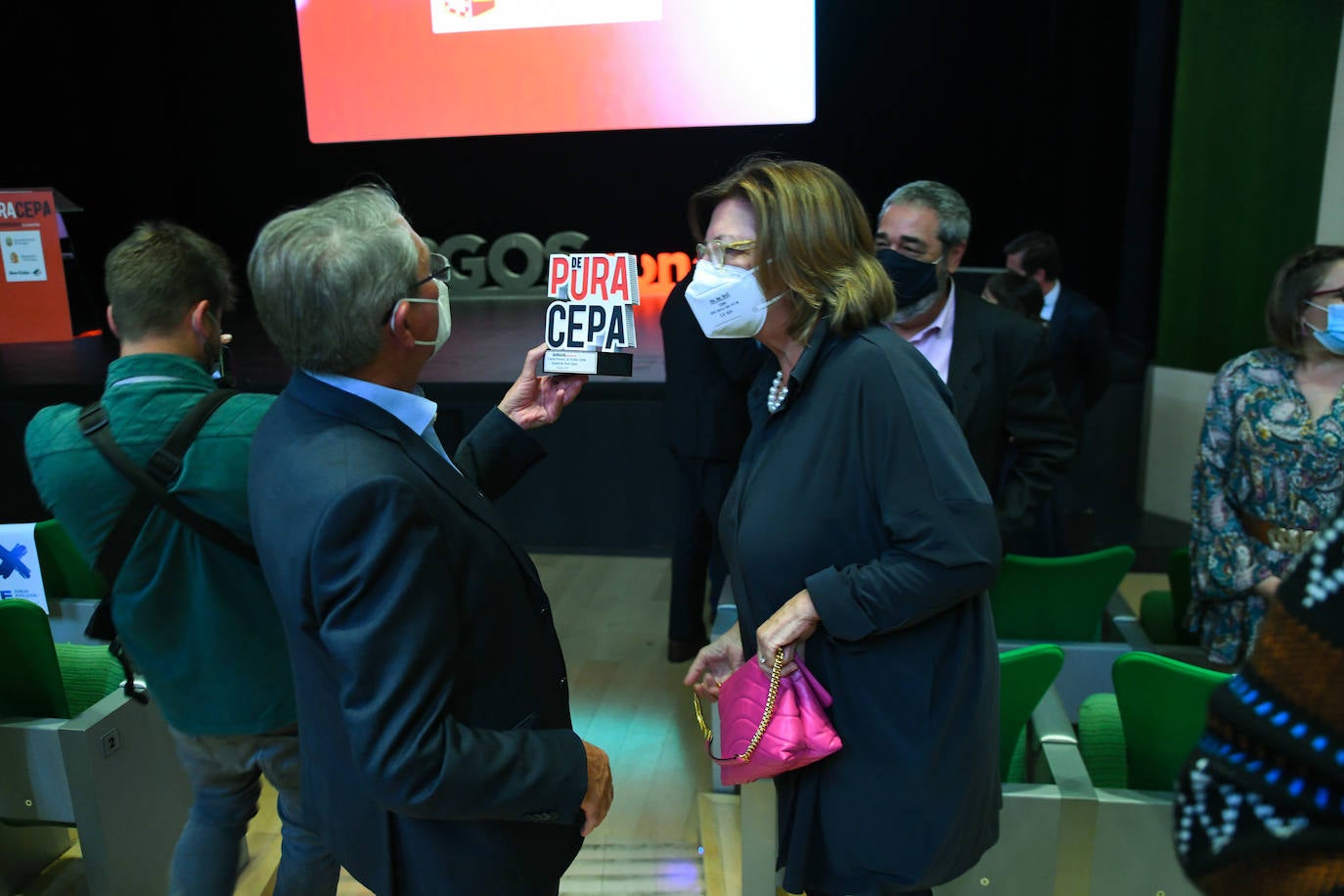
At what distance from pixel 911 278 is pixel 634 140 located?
6193 millimetres

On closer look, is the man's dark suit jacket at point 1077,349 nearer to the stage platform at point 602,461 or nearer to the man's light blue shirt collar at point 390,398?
the stage platform at point 602,461

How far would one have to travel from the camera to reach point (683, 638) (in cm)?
343

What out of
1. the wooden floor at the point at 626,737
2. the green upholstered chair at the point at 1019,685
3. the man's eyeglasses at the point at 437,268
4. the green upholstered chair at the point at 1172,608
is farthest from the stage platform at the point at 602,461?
the man's eyeglasses at the point at 437,268

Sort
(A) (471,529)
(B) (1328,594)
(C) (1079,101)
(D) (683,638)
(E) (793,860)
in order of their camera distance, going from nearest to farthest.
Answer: (B) (1328,594), (A) (471,529), (E) (793,860), (D) (683,638), (C) (1079,101)

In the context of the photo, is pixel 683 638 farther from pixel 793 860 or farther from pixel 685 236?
pixel 685 236

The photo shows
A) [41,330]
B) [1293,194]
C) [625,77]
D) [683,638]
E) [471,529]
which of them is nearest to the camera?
[471,529]

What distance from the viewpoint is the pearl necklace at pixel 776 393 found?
4.55ft

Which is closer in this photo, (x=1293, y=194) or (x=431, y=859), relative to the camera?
(x=431, y=859)

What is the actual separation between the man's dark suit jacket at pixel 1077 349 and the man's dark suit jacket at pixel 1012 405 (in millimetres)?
1960

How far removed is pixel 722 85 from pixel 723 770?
226 inches

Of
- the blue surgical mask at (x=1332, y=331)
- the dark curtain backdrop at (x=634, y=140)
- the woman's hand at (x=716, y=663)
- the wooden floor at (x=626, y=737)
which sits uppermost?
the dark curtain backdrop at (x=634, y=140)

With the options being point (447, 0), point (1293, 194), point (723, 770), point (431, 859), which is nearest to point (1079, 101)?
point (1293, 194)

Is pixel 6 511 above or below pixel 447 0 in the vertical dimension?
below

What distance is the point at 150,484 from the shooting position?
4.92ft
